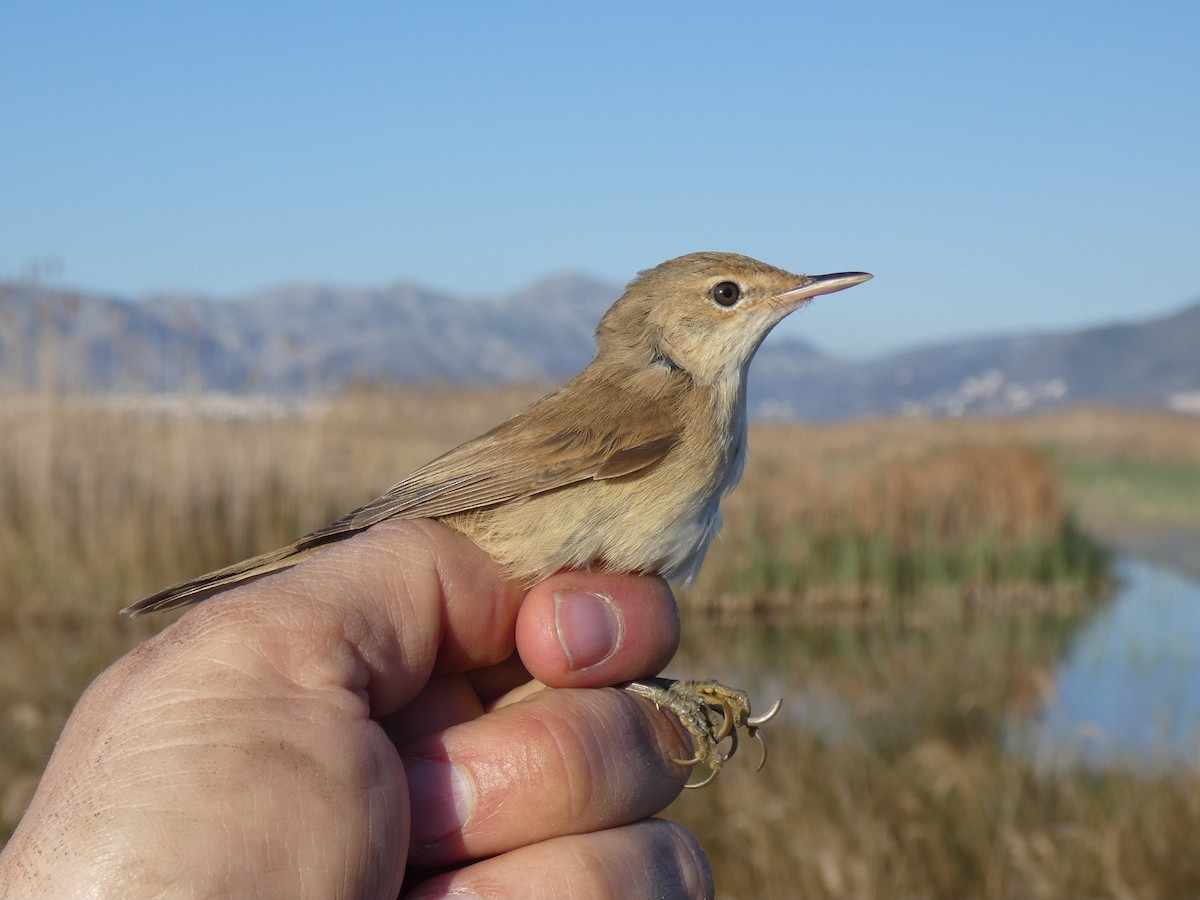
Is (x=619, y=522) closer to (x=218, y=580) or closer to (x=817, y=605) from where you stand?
(x=218, y=580)

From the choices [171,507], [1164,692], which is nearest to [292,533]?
[171,507]

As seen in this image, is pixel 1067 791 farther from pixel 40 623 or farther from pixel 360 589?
pixel 40 623

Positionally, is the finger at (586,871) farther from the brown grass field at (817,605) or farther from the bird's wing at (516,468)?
the brown grass field at (817,605)

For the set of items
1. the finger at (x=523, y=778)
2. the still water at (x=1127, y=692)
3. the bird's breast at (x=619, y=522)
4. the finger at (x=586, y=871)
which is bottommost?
the still water at (x=1127, y=692)

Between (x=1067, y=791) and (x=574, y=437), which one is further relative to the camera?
(x=1067, y=791)

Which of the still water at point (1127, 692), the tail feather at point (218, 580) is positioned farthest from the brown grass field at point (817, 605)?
the tail feather at point (218, 580)

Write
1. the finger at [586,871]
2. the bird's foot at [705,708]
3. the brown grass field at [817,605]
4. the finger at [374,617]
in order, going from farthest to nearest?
the brown grass field at [817,605], the bird's foot at [705,708], the finger at [586,871], the finger at [374,617]
